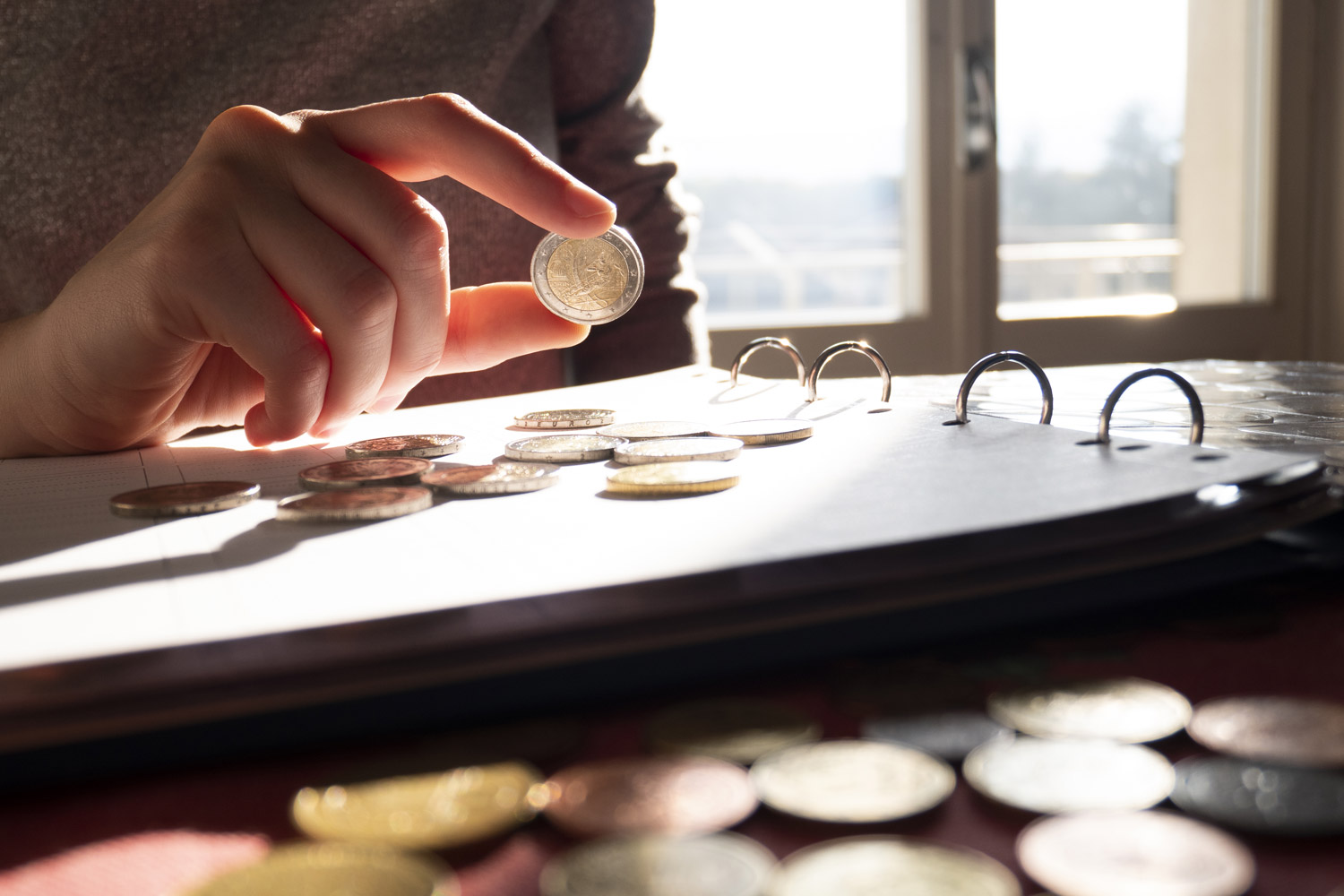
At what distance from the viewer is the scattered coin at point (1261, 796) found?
19 cm

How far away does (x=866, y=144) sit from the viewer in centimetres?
234

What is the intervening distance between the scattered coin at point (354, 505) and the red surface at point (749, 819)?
17 centimetres

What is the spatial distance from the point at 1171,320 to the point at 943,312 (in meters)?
0.63

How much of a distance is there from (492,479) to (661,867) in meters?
0.27

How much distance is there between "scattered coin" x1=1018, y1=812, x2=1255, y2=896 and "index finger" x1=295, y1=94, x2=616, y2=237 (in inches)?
20.3

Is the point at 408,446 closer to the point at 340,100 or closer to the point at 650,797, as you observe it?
the point at 650,797

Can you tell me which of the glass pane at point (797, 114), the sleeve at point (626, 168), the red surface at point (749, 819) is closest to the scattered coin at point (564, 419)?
the red surface at point (749, 819)

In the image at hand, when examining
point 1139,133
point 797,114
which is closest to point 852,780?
point 797,114

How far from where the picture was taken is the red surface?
19cm

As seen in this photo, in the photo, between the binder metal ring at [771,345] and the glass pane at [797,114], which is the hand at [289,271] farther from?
the glass pane at [797,114]

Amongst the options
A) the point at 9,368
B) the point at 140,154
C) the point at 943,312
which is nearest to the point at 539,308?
the point at 9,368

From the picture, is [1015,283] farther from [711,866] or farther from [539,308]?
[711,866]

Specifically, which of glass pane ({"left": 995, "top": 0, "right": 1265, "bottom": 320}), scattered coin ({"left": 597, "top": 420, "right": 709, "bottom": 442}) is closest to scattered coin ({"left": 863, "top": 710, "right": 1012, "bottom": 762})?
scattered coin ({"left": 597, "top": 420, "right": 709, "bottom": 442})

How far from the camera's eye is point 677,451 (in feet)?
1.65
